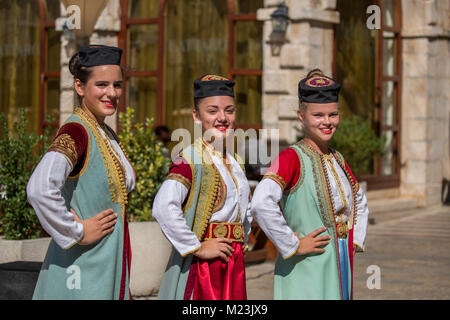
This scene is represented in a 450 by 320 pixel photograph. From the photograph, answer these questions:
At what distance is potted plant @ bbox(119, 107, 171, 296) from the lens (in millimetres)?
7176

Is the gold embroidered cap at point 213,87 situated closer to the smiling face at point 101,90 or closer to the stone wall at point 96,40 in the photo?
the smiling face at point 101,90

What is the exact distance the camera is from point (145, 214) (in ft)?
24.7

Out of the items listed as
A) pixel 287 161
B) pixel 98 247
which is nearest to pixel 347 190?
pixel 287 161

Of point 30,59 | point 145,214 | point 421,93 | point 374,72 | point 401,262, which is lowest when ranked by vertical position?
point 401,262

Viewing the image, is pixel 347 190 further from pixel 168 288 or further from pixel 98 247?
pixel 98 247

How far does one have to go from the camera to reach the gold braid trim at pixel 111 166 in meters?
3.96

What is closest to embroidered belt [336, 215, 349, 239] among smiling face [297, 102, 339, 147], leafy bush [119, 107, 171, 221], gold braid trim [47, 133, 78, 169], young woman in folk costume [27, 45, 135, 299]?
smiling face [297, 102, 339, 147]

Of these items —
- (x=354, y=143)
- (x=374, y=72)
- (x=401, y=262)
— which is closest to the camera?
(x=401, y=262)

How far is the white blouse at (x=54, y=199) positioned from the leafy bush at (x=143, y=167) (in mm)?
3780

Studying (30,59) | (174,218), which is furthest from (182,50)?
(174,218)

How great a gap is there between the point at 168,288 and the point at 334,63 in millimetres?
10149

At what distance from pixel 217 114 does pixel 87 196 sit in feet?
2.58

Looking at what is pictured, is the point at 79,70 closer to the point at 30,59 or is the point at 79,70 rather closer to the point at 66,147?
the point at 66,147
